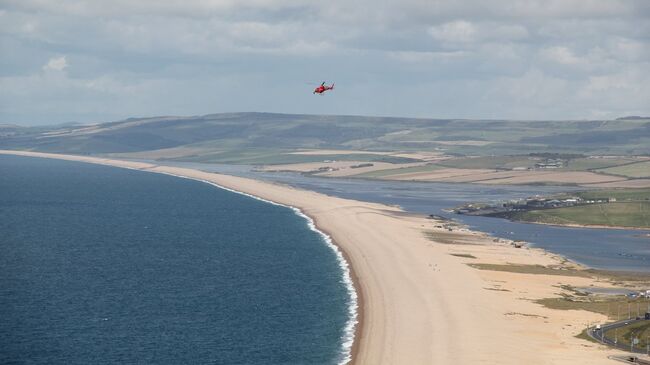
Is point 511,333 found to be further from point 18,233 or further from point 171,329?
point 18,233

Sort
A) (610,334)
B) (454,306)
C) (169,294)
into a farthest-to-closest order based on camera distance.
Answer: (169,294)
(454,306)
(610,334)

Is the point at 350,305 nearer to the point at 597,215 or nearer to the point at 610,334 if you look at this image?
the point at 610,334

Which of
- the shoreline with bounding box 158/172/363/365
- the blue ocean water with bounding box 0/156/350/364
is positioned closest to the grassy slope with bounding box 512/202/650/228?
the blue ocean water with bounding box 0/156/350/364

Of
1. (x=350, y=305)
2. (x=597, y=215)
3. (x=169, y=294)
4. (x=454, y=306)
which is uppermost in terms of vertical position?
(x=597, y=215)

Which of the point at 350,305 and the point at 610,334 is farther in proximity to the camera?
the point at 350,305

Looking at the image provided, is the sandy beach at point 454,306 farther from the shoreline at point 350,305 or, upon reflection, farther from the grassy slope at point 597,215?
the grassy slope at point 597,215

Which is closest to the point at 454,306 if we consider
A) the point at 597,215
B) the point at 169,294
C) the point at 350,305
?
the point at 350,305
